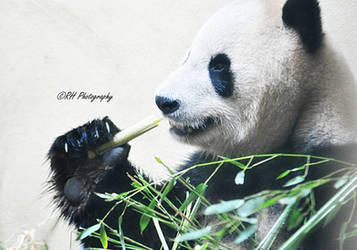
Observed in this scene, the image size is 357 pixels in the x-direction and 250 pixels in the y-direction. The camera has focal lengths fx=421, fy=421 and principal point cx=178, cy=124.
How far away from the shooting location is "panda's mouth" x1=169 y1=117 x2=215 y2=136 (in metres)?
1.03

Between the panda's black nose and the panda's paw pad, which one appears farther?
the panda's paw pad

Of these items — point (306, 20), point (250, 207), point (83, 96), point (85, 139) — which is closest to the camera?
point (250, 207)

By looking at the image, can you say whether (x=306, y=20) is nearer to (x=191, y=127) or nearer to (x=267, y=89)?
(x=267, y=89)

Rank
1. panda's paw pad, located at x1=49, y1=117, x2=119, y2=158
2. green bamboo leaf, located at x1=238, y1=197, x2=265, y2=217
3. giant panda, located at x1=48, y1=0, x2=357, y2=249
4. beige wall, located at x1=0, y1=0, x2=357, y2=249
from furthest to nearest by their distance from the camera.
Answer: beige wall, located at x1=0, y1=0, x2=357, y2=249 < panda's paw pad, located at x1=49, y1=117, x2=119, y2=158 < giant panda, located at x1=48, y1=0, x2=357, y2=249 < green bamboo leaf, located at x1=238, y1=197, x2=265, y2=217

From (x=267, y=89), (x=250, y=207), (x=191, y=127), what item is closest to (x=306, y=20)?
(x=267, y=89)

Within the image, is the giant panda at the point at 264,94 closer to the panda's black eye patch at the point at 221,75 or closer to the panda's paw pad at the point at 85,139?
the panda's black eye patch at the point at 221,75

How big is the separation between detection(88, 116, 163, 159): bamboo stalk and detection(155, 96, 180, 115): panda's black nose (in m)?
0.06

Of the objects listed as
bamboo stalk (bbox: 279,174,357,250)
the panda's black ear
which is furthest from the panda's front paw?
bamboo stalk (bbox: 279,174,357,250)

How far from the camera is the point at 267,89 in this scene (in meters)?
0.99

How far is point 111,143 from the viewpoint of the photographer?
1109mm

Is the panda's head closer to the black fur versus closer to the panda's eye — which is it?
the panda's eye

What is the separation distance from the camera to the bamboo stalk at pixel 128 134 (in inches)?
41.7

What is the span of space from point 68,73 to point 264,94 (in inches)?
31.7

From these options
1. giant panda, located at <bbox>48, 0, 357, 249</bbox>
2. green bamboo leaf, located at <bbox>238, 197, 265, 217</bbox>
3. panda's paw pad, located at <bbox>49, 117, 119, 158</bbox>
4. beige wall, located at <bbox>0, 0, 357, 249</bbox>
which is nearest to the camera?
green bamboo leaf, located at <bbox>238, 197, 265, 217</bbox>
